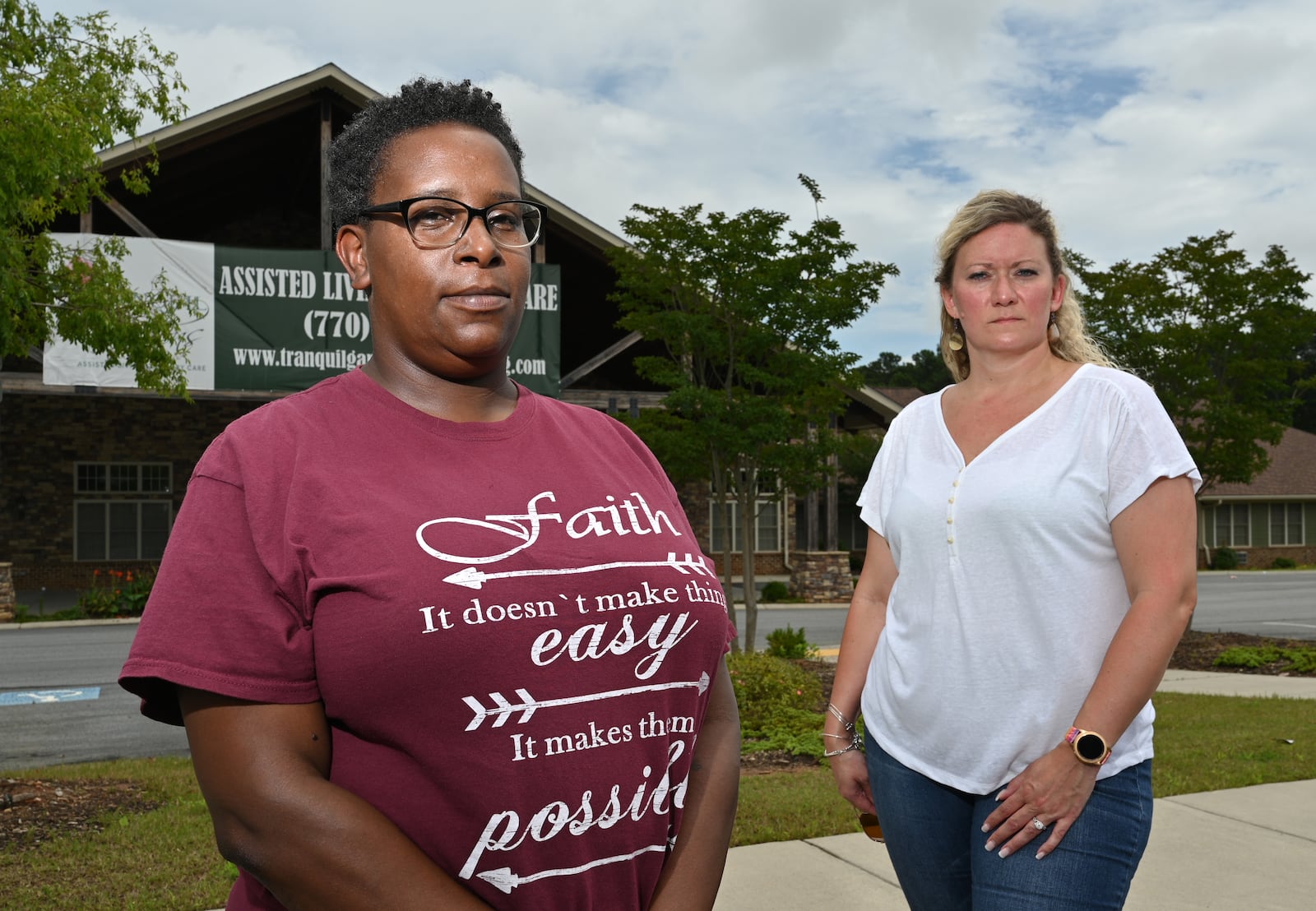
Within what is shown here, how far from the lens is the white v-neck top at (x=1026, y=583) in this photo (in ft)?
7.09

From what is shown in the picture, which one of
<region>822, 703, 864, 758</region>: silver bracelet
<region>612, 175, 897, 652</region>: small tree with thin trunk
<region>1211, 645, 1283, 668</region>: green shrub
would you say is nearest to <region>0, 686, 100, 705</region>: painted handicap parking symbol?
<region>612, 175, 897, 652</region>: small tree with thin trunk

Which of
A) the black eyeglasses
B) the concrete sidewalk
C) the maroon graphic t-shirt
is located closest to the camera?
the maroon graphic t-shirt

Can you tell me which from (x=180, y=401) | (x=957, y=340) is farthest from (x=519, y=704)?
(x=180, y=401)

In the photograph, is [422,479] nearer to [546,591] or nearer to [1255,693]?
[546,591]

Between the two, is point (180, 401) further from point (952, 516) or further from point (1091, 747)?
point (1091, 747)

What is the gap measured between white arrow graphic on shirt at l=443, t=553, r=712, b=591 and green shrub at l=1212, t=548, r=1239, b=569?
39857 mm

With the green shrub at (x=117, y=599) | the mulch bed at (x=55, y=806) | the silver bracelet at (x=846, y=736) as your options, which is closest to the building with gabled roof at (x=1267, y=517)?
the green shrub at (x=117, y=599)

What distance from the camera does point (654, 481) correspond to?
184cm

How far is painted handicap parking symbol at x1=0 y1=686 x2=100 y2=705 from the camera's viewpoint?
A: 1014 cm

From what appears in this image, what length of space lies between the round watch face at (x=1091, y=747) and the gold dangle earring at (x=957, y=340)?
1006 millimetres

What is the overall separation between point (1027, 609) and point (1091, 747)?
10.9 inches

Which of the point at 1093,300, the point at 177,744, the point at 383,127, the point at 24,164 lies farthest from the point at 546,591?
the point at 1093,300

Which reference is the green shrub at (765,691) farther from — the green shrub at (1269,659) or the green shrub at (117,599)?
the green shrub at (117,599)

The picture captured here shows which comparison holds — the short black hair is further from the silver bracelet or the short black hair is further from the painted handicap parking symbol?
the painted handicap parking symbol
